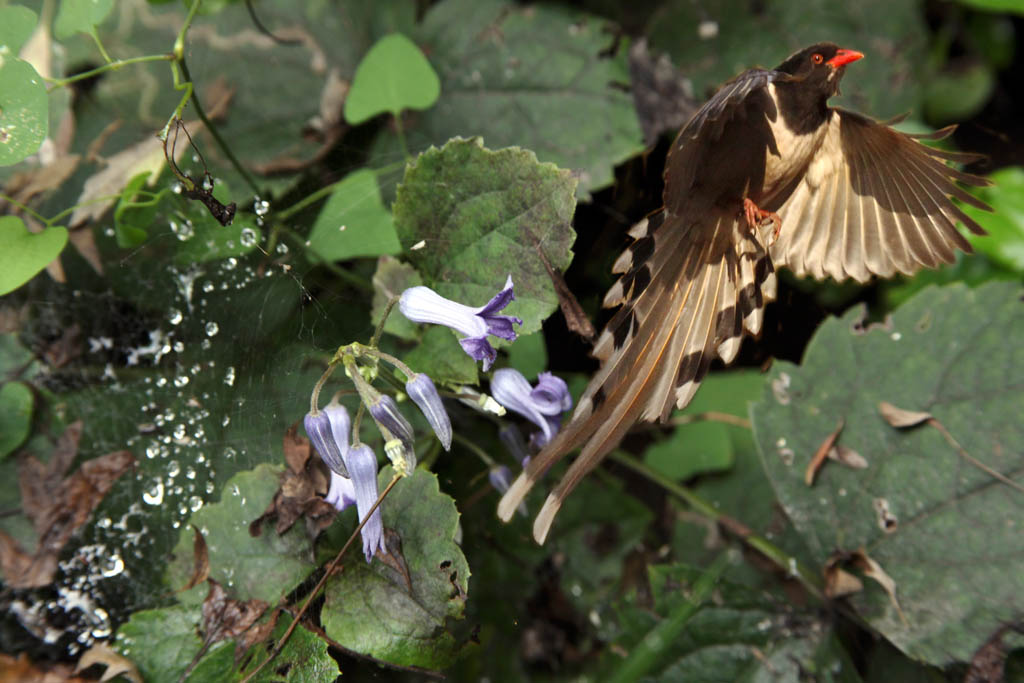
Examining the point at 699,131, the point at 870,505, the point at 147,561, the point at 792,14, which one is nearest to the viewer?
the point at 699,131

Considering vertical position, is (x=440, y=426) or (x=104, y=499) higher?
(x=440, y=426)

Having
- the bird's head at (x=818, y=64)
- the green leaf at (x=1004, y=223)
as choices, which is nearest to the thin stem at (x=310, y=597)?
the bird's head at (x=818, y=64)

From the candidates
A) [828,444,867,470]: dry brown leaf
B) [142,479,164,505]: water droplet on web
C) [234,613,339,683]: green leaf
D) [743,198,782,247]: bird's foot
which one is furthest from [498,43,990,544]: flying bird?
[142,479,164,505]: water droplet on web

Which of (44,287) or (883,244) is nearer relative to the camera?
(883,244)

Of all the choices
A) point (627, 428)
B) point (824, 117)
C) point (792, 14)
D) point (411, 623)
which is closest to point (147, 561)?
point (411, 623)

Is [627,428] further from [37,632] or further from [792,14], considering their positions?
[792,14]

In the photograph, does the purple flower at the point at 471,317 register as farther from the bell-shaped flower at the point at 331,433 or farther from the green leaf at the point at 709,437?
the green leaf at the point at 709,437

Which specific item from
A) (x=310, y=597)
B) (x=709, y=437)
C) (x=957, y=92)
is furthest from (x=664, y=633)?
(x=957, y=92)
